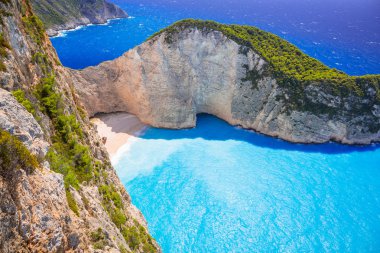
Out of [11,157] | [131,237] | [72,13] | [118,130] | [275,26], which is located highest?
[11,157]

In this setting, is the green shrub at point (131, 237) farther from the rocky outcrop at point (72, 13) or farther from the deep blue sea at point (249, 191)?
the rocky outcrop at point (72, 13)

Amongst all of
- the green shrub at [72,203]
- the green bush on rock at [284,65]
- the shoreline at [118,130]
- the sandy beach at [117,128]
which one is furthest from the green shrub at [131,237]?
the green bush on rock at [284,65]

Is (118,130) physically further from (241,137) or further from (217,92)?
(241,137)

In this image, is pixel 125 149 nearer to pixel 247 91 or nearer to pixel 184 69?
pixel 184 69

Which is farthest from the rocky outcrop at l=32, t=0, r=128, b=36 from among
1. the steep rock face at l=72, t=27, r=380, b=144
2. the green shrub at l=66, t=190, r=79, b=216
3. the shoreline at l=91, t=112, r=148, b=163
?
the green shrub at l=66, t=190, r=79, b=216

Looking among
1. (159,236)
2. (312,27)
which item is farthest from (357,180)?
(312,27)

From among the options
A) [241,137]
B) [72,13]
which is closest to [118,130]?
[241,137]
